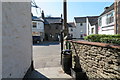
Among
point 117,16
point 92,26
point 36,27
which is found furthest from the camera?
point 92,26

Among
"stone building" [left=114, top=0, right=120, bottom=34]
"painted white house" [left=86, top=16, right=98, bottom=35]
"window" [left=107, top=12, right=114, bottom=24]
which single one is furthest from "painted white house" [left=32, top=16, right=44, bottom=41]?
"stone building" [left=114, top=0, right=120, bottom=34]

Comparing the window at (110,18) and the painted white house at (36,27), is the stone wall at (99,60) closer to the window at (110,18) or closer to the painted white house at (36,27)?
the window at (110,18)

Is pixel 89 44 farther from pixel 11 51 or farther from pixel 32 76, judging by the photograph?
pixel 32 76

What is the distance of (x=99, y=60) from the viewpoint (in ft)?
12.6

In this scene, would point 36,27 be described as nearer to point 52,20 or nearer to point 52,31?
point 52,31

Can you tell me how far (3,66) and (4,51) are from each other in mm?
353

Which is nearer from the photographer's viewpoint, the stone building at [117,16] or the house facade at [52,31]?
the stone building at [117,16]

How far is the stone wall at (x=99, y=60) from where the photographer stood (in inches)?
121

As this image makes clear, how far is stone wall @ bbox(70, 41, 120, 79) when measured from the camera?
3.06m

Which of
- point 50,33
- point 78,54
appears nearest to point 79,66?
point 78,54

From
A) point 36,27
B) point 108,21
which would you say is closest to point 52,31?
point 36,27

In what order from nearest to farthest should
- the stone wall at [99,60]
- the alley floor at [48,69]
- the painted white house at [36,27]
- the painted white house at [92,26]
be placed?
the stone wall at [99,60] → the alley floor at [48,69] → the painted white house at [92,26] → the painted white house at [36,27]

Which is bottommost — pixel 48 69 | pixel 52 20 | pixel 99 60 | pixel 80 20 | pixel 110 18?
pixel 48 69

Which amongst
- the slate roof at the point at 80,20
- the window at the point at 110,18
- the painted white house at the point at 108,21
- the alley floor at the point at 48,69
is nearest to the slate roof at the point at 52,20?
the slate roof at the point at 80,20
